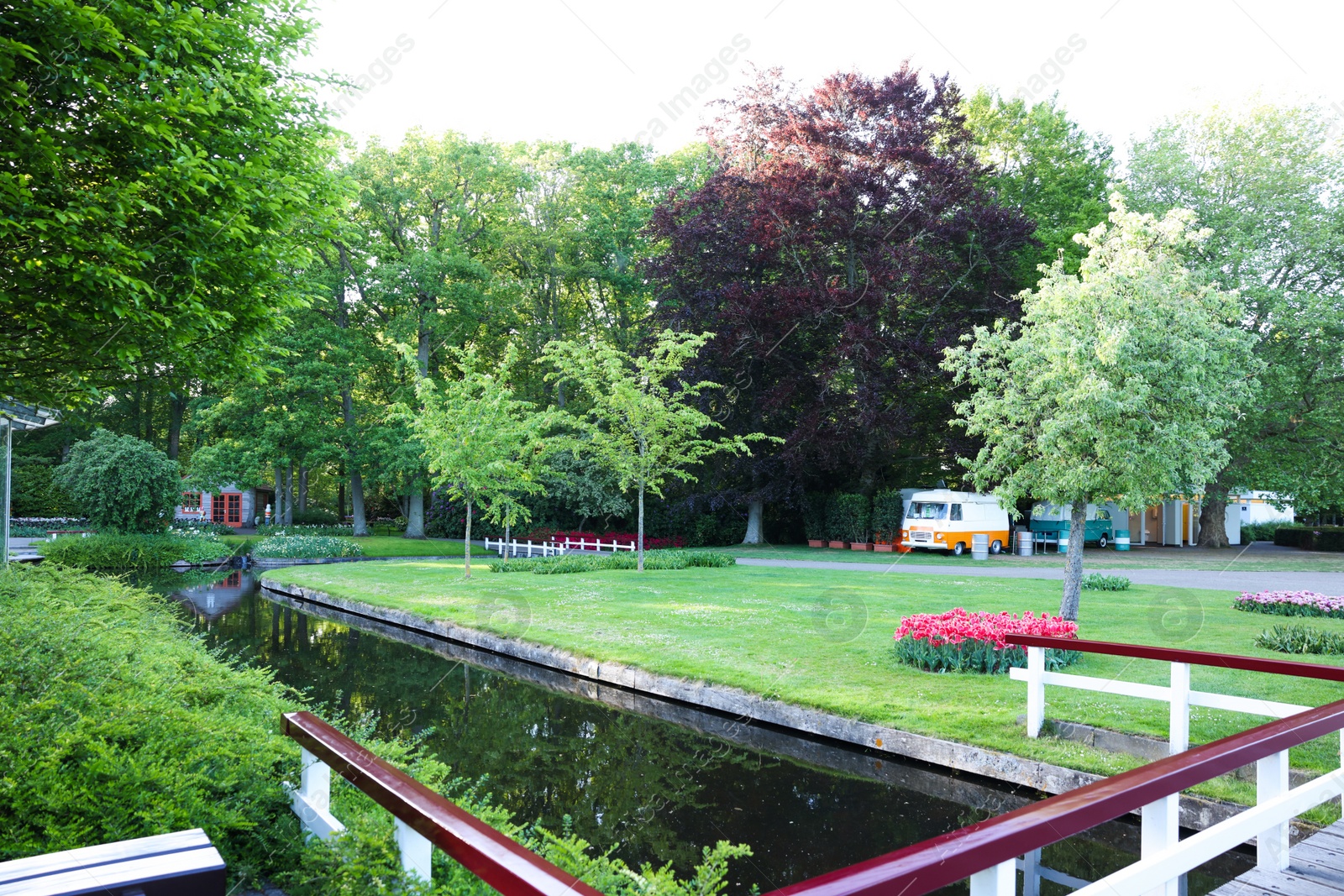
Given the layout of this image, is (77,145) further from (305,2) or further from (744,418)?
(744,418)

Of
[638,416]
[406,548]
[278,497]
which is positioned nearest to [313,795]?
[638,416]

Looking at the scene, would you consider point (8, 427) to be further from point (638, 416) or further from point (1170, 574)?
point (1170, 574)

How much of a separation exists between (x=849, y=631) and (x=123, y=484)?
2477 centimetres

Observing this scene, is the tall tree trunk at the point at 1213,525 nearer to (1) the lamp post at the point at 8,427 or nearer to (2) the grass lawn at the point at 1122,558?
(2) the grass lawn at the point at 1122,558

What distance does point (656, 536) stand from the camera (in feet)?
112

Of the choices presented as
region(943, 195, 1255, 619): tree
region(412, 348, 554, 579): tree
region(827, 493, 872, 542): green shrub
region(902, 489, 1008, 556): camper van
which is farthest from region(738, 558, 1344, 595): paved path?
region(943, 195, 1255, 619): tree

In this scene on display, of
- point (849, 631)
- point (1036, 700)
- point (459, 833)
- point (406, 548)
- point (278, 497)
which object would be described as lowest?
point (406, 548)

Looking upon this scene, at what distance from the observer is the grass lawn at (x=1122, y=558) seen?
24.3m

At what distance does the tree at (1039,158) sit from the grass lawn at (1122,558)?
12482 millimetres

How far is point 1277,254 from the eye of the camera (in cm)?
3103

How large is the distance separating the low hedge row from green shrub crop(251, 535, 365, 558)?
40.9 meters

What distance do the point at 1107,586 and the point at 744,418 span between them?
50.8 ft

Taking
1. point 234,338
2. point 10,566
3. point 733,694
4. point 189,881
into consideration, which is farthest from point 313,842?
point 10,566

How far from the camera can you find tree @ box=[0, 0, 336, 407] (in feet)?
19.9
